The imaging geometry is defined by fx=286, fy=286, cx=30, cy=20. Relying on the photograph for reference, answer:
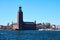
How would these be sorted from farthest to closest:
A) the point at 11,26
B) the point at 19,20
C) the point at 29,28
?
the point at 11,26 → the point at 29,28 → the point at 19,20

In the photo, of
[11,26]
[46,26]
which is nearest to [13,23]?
[11,26]

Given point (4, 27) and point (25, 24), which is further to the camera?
point (4, 27)

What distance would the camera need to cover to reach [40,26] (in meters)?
167

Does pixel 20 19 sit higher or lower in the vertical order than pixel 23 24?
higher

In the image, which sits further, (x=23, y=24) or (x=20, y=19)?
(x=23, y=24)

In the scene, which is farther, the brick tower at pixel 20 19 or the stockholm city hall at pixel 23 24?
the stockholm city hall at pixel 23 24

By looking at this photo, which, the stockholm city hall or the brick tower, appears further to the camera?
the stockholm city hall

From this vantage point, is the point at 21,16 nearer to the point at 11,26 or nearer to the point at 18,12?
the point at 18,12

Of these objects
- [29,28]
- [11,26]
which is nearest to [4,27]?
[11,26]

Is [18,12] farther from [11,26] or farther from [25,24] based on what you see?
[11,26]

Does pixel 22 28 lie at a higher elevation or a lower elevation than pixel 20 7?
lower

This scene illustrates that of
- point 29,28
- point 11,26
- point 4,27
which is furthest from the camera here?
point 4,27

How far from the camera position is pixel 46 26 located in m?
172

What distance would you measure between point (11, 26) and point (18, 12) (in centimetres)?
2234
